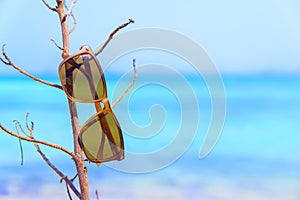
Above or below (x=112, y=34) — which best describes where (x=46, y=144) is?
below

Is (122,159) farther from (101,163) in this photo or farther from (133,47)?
(133,47)

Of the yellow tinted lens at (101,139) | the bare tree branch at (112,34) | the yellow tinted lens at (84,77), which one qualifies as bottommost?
the yellow tinted lens at (101,139)

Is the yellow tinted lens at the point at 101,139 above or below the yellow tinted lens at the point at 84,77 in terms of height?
below

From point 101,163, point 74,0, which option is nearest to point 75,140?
point 101,163

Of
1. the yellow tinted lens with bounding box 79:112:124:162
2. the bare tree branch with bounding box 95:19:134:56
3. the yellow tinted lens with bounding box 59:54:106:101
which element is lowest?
the yellow tinted lens with bounding box 79:112:124:162
